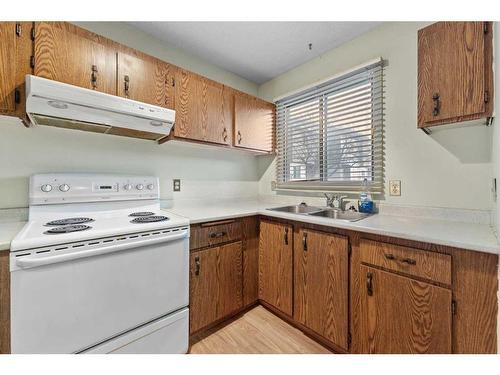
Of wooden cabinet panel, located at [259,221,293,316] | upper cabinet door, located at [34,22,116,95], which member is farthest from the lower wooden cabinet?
upper cabinet door, located at [34,22,116,95]

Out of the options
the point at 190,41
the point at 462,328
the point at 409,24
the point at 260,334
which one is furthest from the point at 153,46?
the point at 462,328

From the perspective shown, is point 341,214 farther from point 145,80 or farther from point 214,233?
point 145,80

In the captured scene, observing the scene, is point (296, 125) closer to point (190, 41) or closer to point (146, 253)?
point (190, 41)

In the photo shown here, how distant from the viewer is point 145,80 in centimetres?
158

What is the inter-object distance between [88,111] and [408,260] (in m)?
1.93

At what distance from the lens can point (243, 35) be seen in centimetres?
181

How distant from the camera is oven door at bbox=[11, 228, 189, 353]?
932 millimetres

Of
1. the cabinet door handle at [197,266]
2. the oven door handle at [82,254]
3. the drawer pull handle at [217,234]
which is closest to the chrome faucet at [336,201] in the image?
→ the drawer pull handle at [217,234]

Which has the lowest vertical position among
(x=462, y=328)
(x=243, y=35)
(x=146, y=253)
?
(x=462, y=328)

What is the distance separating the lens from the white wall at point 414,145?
1.32 m

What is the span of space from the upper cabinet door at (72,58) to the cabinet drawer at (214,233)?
1094 millimetres

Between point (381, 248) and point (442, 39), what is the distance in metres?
1.16

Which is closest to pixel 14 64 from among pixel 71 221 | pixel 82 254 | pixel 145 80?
pixel 145 80

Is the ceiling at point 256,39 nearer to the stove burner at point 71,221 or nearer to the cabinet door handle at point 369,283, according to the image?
the stove burner at point 71,221
